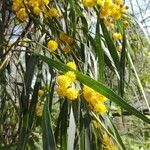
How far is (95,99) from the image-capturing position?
730 mm

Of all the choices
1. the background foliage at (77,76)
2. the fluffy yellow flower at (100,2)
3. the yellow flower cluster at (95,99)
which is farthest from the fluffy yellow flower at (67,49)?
the yellow flower cluster at (95,99)

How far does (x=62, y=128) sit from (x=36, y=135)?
2.41 feet

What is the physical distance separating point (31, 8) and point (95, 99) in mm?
385

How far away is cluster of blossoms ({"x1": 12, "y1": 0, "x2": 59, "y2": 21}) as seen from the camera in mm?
987

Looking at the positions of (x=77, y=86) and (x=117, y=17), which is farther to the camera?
(x=117, y=17)

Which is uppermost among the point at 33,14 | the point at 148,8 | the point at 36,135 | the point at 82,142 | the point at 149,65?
the point at 148,8

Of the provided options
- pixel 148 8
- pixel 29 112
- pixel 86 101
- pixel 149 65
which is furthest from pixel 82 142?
pixel 148 8

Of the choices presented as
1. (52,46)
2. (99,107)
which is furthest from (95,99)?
(52,46)

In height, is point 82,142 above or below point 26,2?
below

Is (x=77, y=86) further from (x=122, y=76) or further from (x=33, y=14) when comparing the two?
(x=33, y=14)

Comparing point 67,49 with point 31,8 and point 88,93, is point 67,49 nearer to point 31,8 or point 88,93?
point 31,8

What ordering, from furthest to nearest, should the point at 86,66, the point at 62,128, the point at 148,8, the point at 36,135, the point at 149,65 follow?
the point at 148,8
the point at 149,65
the point at 36,135
the point at 86,66
the point at 62,128

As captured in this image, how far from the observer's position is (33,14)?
1.05 meters

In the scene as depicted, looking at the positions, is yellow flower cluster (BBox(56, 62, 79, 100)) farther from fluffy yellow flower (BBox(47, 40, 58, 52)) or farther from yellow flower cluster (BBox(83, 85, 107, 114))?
fluffy yellow flower (BBox(47, 40, 58, 52))
